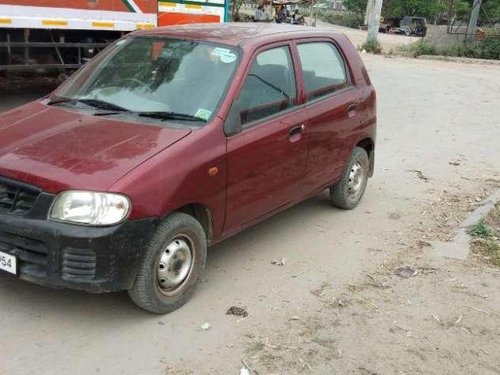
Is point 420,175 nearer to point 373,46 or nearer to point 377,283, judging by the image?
point 377,283

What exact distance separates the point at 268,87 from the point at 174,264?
1.58 m

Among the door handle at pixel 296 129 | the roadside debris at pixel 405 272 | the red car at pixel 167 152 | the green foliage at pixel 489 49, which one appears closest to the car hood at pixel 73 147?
the red car at pixel 167 152

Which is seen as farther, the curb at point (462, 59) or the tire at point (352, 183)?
the curb at point (462, 59)

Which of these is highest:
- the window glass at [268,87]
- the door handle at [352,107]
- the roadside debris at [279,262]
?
the window glass at [268,87]

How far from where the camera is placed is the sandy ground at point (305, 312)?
349 cm

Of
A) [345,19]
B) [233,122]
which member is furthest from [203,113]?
[345,19]

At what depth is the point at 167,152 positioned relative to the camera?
375cm

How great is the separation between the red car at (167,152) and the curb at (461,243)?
1100mm

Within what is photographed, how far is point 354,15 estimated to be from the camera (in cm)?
8006

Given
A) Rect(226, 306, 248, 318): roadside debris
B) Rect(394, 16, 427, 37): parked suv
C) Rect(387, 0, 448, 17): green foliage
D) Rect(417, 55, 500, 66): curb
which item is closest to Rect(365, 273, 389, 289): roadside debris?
Rect(226, 306, 248, 318): roadside debris

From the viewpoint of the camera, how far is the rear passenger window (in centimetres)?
518

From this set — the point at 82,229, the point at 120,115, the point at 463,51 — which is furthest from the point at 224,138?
the point at 463,51

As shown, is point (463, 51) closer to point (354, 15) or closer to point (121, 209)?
point (121, 209)

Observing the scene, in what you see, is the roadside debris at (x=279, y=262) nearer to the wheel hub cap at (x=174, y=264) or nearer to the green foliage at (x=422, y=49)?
the wheel hub cap at (x=174, y=264)
